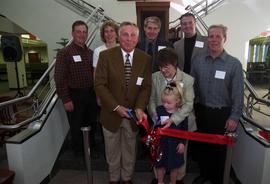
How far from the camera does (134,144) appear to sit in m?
2.30

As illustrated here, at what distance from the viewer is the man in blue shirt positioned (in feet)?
6.81

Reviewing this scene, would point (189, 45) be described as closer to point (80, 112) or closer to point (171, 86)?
point (171, 86)

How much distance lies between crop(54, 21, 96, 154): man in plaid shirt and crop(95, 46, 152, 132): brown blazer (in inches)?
21.8

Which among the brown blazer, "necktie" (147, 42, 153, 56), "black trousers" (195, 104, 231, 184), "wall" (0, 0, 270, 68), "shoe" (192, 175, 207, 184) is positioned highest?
"wall" (0, 0, 270, 68)

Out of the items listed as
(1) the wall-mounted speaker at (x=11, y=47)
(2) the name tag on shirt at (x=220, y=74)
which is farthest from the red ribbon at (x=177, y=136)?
(1) the wall-mounted speaker at (x=11, y=47)

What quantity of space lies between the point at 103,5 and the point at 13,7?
239 centimetres

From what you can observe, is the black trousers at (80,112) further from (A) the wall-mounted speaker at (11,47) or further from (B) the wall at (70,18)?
(A) the wall-mounted speaker at (11,47)

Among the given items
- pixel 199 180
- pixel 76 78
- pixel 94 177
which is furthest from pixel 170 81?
pixel 94 177

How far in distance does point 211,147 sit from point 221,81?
0.70 m

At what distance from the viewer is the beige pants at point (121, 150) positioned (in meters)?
2.20

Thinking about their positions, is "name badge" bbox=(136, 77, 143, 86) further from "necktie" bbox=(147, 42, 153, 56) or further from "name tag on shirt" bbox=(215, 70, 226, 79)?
"name tag on shirt" bbox=(215, 70, 226, 79)

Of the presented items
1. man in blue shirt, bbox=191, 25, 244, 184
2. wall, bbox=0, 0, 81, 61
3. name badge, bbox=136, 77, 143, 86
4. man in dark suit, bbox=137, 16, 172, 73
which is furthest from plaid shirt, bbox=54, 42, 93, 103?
wall, bbox=0, 0, 81, 61

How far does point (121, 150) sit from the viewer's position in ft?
7.56

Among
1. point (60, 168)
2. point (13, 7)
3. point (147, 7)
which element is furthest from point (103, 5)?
point (60, 168)
